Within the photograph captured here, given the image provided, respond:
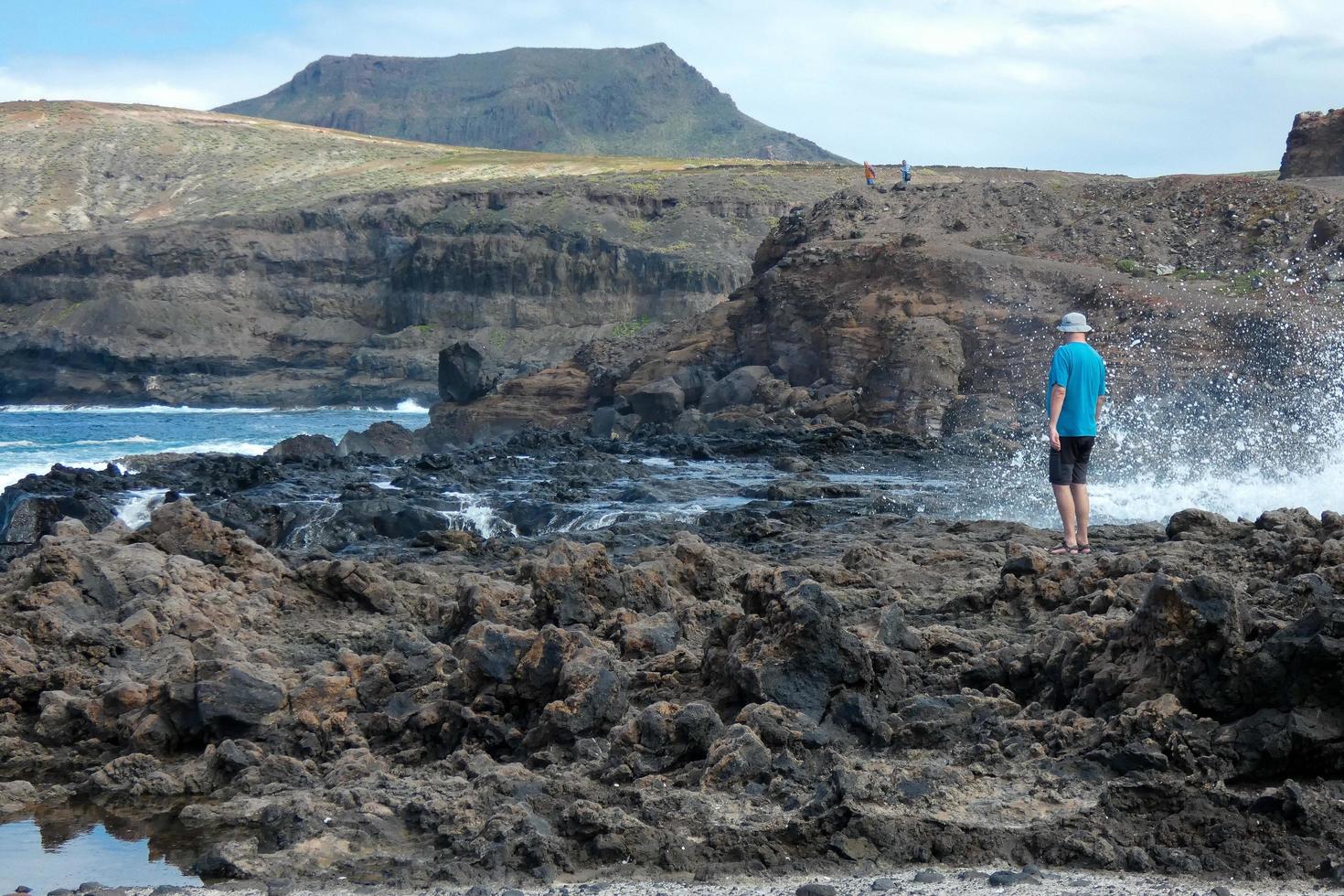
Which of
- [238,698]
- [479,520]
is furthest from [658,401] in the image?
[238,698]

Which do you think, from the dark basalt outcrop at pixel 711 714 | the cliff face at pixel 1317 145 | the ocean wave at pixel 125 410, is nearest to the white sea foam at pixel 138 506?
the dark basalt outcrop at pixel 711 714

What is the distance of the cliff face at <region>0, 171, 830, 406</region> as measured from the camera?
7512 centimetres

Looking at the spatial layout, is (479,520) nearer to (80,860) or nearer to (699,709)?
(80,860)

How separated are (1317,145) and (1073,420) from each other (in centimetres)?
4036

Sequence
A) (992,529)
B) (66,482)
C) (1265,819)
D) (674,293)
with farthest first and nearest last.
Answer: (674,293) < (66,482) < (992,529) < (1265,819)

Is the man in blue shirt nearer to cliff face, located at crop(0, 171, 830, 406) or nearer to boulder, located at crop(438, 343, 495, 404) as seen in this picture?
boulder, located at crop(438, 343, 495, 404)

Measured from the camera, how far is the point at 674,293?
75.6 meters

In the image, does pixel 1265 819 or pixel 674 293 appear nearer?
pixel 1265 819

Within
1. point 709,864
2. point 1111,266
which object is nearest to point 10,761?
point 709,864

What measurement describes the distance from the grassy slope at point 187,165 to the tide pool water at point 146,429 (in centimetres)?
2469

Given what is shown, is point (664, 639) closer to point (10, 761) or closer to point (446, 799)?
point (446, 799)

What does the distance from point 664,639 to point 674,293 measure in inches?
2683

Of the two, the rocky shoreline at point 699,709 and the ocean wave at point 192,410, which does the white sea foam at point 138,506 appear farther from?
the ocean wave at point 192,410

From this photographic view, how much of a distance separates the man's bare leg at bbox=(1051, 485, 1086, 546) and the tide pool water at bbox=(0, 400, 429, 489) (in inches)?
1102
